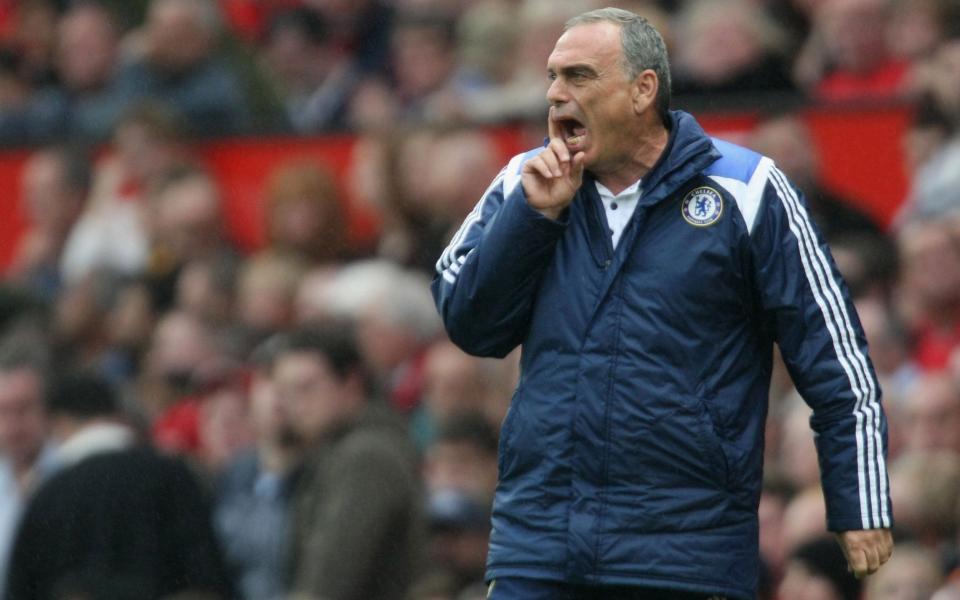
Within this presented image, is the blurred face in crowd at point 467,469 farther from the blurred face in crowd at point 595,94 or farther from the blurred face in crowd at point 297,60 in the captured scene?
the blurred face in crowd at point 297,60

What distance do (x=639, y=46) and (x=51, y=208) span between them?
8.92m

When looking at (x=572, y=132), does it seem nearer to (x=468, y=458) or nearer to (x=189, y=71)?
(x=468, y=458)

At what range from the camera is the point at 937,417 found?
7.80 m

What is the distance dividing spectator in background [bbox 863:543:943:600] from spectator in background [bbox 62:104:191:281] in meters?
6.74

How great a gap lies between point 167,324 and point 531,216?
7061mm

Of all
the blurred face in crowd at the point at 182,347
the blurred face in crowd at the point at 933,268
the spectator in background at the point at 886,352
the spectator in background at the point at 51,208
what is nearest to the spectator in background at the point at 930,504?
the spectator in background at the point at 886,352

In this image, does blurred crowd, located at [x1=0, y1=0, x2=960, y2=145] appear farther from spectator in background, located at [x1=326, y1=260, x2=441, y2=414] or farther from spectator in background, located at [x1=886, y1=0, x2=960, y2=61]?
spectator in background, located at [x1=326, y1=260, x2=441, y2=414]

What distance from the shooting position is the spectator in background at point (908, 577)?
6.91m

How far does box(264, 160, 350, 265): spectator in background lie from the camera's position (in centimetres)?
1152

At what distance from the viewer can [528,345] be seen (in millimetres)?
5117

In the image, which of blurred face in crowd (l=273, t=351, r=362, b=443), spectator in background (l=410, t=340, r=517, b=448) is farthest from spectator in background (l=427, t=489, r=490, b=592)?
spectator in background (l=410, t=340, r=517, b=448)

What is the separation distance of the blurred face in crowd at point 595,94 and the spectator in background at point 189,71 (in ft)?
27.5

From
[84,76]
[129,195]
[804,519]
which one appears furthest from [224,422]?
[84,76]

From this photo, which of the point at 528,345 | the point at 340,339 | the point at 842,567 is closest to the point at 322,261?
the point at 340,339
